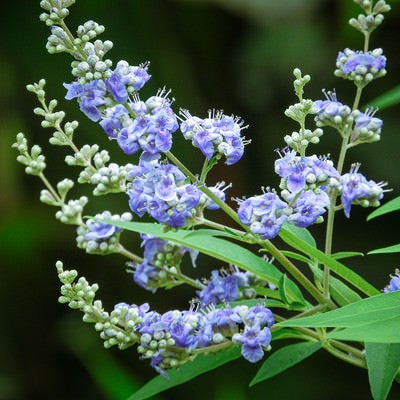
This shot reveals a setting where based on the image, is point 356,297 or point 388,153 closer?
point 356,297

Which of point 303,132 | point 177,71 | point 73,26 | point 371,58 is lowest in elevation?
point 303,132

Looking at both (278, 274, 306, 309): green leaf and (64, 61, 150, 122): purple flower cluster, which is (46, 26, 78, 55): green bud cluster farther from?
(278, 274, 306, 309): green leaf

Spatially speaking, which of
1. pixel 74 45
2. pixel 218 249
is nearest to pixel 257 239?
pixel 218 249

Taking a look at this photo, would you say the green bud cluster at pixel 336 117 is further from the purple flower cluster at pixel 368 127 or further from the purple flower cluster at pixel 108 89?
the purple flower cluster at pixel 108 89

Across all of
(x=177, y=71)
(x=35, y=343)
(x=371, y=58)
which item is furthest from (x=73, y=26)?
(x=371, y=58)

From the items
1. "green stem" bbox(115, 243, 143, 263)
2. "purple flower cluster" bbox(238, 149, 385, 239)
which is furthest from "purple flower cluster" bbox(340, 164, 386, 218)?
"green stem" bbox(115, 243, 143, 263)

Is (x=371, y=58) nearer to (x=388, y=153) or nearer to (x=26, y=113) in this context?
(x=388, y=153)
